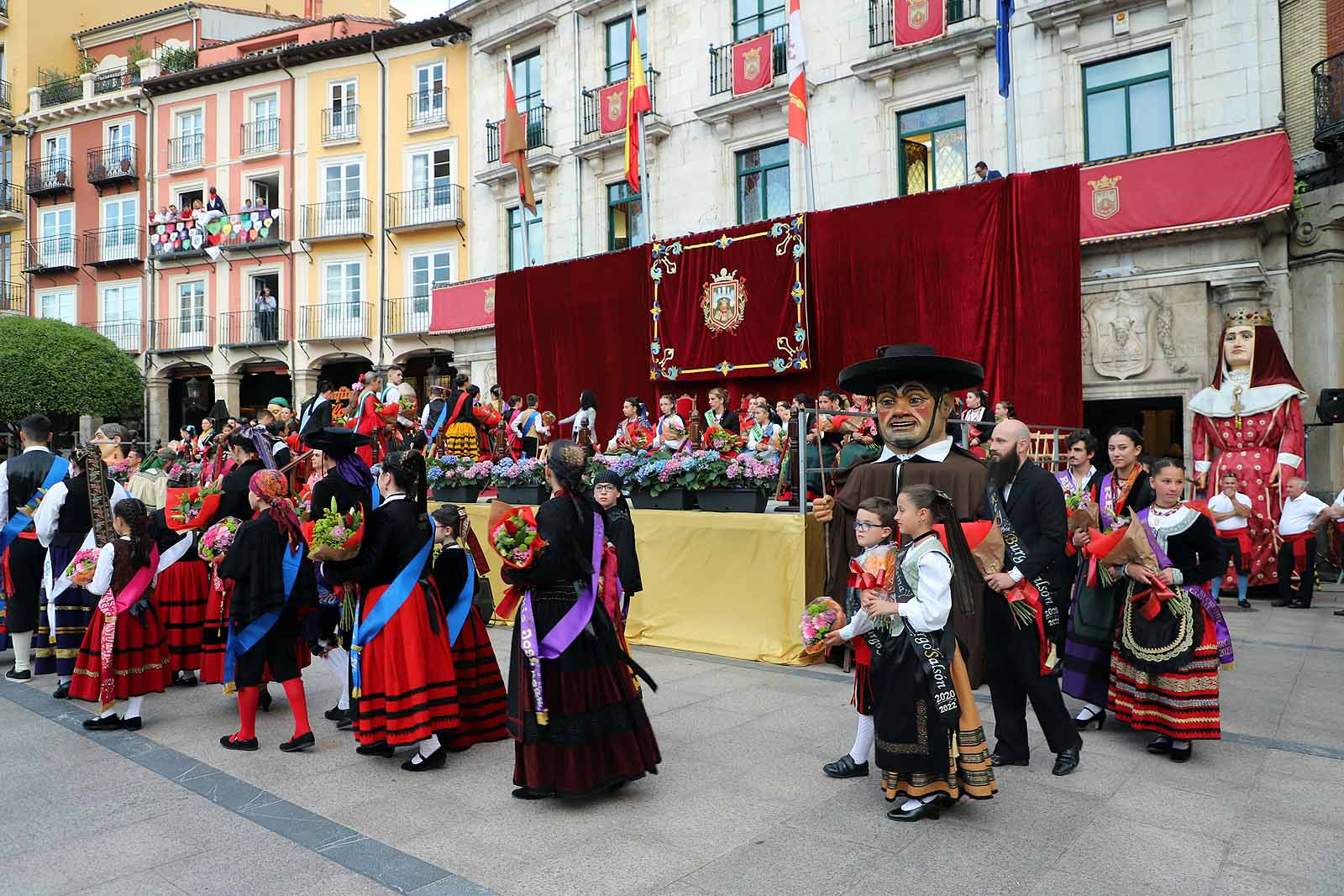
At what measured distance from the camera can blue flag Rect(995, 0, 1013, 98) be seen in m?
13.2

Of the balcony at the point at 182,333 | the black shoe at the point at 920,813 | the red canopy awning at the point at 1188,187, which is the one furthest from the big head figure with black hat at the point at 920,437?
the balcony at the point at 182,333

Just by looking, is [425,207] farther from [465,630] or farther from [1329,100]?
[465,630]

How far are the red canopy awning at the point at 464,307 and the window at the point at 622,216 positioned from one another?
297 centimetres

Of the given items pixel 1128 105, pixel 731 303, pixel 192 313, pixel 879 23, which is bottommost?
pixel 731 303

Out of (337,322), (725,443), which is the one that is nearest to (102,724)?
(725,443)

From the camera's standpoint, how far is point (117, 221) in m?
29.9

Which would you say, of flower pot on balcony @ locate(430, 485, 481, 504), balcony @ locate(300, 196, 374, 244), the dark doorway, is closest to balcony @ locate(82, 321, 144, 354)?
balcony @ locate(300, 196, 374, 244)

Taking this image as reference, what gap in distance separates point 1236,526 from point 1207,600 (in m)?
6.51

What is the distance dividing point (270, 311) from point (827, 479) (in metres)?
23.8

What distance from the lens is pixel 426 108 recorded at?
24.7 meters

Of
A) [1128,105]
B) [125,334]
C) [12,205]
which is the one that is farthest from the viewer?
[12,205]

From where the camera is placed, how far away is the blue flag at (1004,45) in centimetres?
1325

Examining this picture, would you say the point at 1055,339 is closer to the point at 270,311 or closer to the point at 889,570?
the point at 889,570

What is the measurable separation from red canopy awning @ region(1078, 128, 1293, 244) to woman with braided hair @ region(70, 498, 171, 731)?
11447 millimetres
